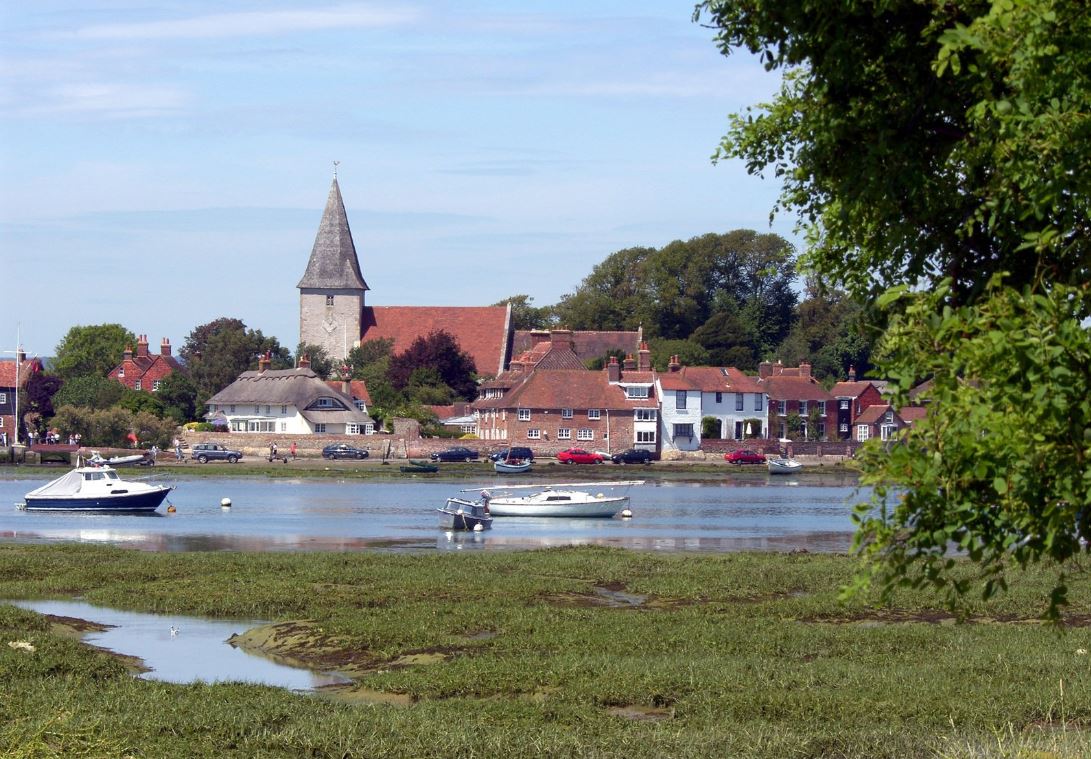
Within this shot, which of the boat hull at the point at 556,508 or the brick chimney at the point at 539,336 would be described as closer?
the boat hull at the point at 556,508

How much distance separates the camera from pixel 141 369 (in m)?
143

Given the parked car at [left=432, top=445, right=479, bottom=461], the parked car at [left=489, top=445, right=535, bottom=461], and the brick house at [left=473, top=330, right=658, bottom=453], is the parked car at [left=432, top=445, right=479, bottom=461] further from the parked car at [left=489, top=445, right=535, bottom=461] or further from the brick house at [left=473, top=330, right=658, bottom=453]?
the brick house at [left=473, top=330, right=658, bottom=453]

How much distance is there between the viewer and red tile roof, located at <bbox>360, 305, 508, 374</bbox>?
145875mm

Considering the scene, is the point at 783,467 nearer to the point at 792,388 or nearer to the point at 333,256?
the point at 792,388

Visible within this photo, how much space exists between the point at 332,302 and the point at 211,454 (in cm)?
4544

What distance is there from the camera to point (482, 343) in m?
147

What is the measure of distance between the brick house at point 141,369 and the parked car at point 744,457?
205 ft

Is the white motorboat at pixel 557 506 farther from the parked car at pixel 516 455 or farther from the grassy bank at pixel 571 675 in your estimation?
the parked car at pixel 516 455

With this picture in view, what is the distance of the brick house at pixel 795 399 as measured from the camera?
121375 mm

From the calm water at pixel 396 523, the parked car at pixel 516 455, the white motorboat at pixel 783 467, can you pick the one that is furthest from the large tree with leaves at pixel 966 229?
the white motorboat at pixel 783 467

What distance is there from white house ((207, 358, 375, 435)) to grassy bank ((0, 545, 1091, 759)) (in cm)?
8753

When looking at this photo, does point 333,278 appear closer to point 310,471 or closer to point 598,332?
point 598,332

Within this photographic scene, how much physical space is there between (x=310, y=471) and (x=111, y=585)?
6873 centimetres

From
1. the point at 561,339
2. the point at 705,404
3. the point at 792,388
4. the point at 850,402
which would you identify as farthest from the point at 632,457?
the point at 850,402
